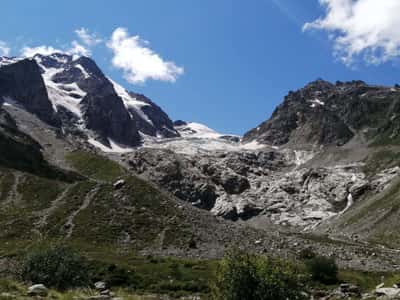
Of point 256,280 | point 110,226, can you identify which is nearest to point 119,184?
point 110,226

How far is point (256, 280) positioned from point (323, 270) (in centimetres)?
3707

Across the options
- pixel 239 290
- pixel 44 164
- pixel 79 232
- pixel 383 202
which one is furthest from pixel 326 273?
pixel 383 202

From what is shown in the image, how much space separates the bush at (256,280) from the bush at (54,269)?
15166 mm

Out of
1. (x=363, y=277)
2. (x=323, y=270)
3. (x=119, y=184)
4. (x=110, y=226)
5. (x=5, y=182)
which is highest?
(x=5, y=182)

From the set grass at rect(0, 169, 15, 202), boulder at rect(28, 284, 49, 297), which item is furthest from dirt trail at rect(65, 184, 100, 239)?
boulder at rect(28, 284, 49, 297)

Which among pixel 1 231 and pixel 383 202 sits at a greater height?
pixel 383 202

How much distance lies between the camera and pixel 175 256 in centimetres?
7462

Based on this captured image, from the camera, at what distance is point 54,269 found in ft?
126

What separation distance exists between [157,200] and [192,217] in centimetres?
1072

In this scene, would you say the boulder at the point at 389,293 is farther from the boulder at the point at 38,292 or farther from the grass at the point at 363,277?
the grass at the point at 363,277

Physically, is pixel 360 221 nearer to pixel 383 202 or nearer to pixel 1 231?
pixel 383 202

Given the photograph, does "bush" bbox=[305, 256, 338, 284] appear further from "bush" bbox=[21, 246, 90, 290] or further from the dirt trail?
the dirt trail

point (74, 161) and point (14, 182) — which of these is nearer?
point (14, 182)

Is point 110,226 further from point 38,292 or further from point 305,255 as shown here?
point 38,292
